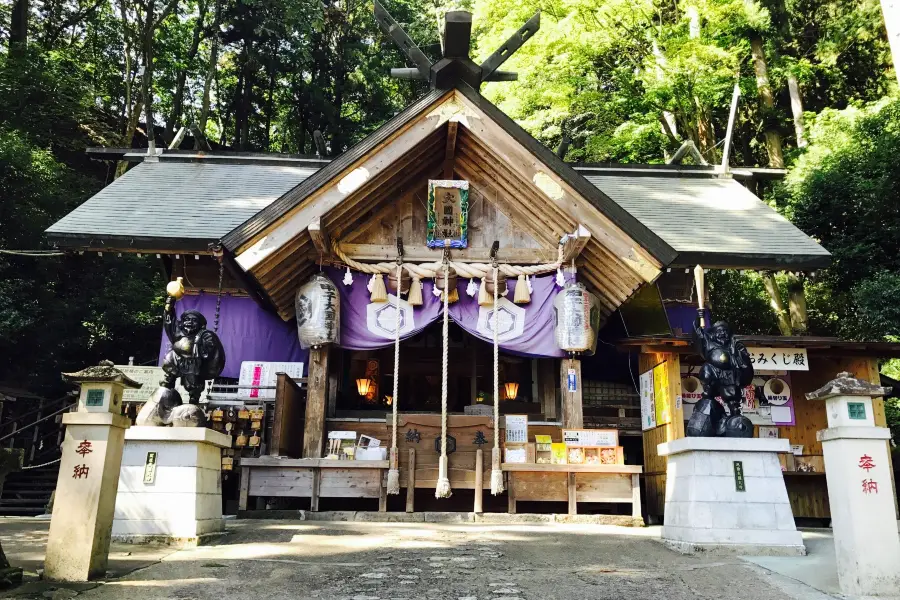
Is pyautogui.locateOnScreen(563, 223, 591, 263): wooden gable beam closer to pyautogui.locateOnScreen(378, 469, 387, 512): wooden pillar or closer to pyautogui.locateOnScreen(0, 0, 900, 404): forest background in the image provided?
pyautogui.locateOnScreen(0, 0, 900, 404): forest background

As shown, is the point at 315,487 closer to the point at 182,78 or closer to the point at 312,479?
the point at 312,479

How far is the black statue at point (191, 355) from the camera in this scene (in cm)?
675

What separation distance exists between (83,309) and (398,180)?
11.5 meters

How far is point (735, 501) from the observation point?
612 centimetres

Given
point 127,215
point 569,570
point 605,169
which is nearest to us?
point 569,570

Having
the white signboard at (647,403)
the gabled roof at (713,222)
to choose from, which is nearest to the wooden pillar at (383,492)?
the white signboard at (647,403)

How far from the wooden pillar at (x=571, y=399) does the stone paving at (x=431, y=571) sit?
2.55 metres

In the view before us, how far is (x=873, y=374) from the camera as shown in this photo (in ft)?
34.2

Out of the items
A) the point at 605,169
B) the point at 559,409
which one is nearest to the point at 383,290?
the point at 559,409

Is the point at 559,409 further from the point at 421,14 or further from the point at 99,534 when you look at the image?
the point at 421,14

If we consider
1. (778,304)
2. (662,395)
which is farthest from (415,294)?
(778,304)

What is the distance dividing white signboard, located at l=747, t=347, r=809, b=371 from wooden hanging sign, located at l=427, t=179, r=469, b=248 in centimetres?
518

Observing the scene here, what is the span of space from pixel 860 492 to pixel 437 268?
21.5 feet

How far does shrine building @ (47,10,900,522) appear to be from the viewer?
8.74m
